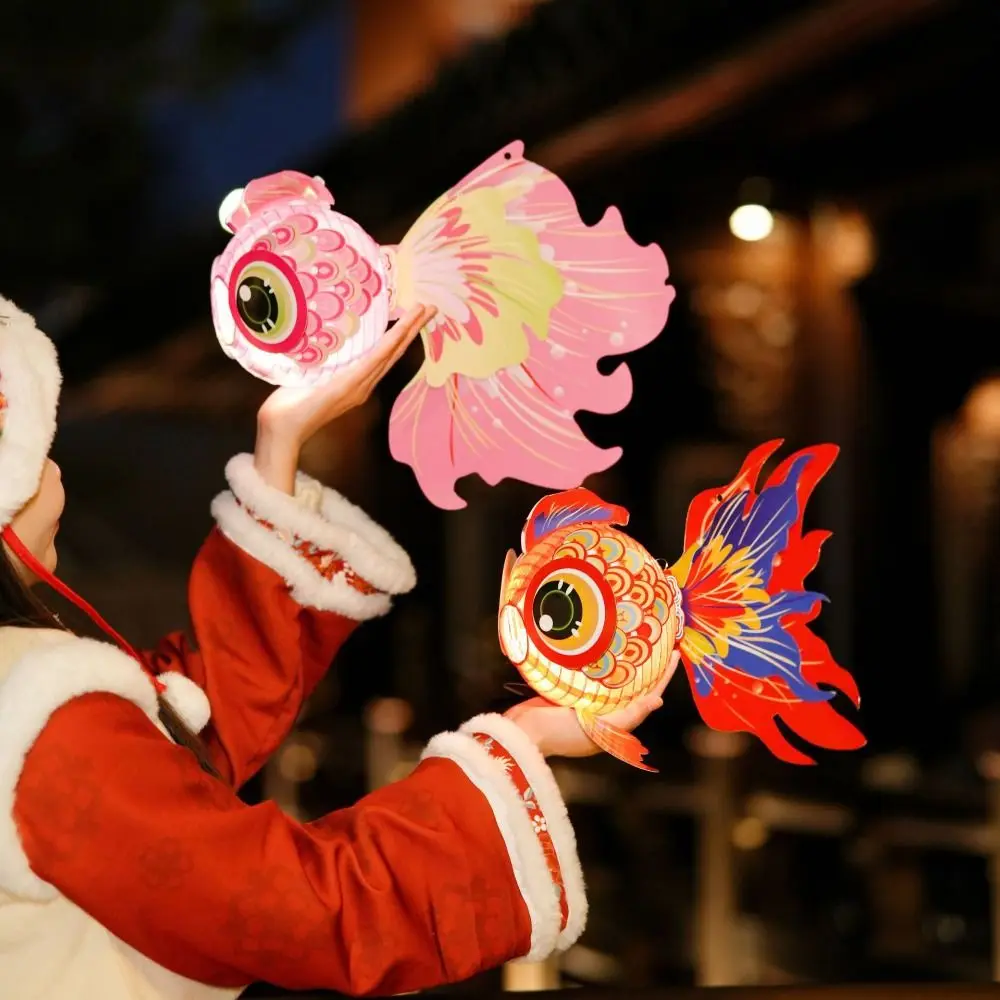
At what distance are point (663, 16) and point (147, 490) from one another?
3791 mm

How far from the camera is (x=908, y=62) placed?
2.90 m

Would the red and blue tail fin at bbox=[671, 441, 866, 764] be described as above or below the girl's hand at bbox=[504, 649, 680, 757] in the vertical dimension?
above

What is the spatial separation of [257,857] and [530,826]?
0.19 metres

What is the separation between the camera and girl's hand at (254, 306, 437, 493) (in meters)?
1.12

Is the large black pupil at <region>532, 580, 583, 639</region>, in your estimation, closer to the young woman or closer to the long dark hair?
the young woman

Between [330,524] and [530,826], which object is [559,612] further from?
[330,524]

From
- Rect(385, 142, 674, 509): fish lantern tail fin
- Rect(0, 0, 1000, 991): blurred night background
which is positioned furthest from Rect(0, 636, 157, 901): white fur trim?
Rect(0, 0, 1000, 991): blurred night background

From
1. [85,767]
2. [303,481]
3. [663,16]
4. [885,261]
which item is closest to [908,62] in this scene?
[663,16]

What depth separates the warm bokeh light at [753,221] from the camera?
3850 mm

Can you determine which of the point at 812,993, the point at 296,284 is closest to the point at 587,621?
the point at 296,284

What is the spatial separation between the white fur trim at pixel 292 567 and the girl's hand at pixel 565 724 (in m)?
0.23

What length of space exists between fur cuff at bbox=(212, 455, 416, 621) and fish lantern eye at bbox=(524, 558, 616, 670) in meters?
0.26

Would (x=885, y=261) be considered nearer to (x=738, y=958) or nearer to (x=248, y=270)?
(x=738, y=958)

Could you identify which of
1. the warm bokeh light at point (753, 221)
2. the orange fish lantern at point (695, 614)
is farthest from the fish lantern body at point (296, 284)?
the warm bokeh light at point (753, 221)
